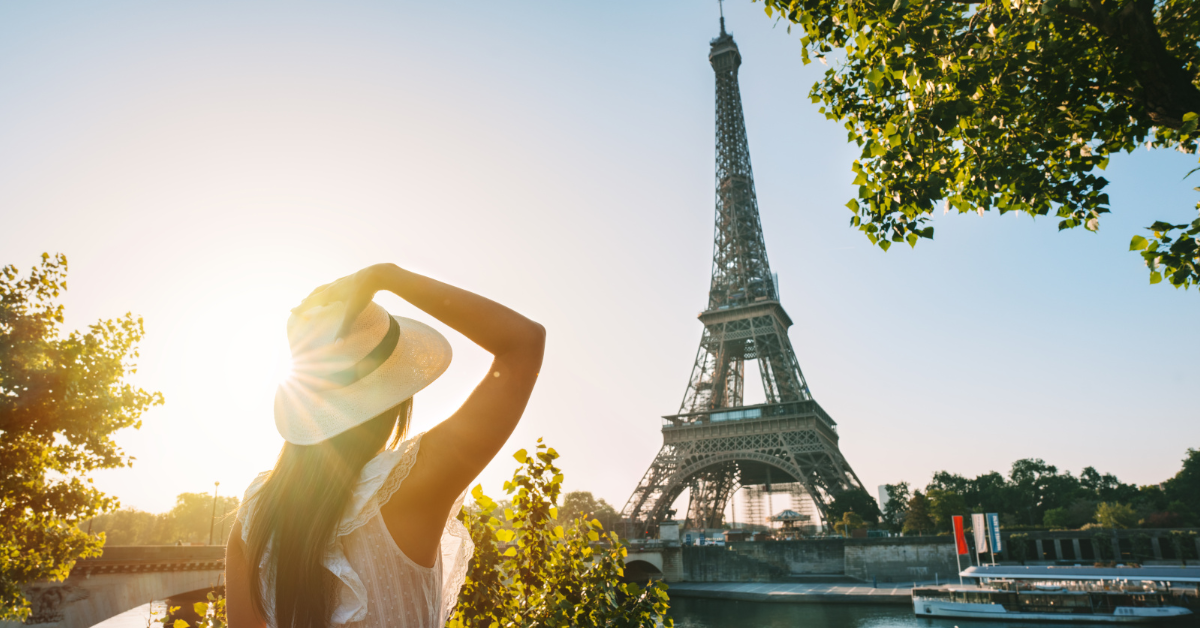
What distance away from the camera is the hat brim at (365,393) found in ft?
4.78

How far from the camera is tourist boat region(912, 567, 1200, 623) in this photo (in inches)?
1008

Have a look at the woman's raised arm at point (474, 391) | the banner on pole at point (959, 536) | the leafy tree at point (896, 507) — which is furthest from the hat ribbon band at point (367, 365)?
the leafy tree at point (896, 507)

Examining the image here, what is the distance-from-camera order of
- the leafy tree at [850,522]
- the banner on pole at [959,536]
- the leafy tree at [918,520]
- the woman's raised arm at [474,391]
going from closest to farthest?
1. the woman's raised arm at [474,391]
2. the banner on pole at [959,536]
3. the leafy tree at [850,522]
4. the leafy tree at [918,520]

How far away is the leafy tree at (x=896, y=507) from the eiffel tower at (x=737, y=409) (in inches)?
191

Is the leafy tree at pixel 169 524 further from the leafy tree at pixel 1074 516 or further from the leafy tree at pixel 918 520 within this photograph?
the leafy tree at pixel 1074 516

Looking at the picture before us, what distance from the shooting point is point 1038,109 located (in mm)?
5152

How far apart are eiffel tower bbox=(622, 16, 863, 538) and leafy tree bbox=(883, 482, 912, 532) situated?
4.86 m

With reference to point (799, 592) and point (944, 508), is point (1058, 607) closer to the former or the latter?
point (799, 592)

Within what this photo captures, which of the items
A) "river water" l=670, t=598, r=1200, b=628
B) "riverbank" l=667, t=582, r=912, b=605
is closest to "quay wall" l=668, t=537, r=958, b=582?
"riverbank" l=667, t=582, r=912, b=605

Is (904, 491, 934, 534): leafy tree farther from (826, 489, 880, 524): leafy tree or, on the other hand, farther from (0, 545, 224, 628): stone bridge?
(0, 545, 224, 628): stone bridge

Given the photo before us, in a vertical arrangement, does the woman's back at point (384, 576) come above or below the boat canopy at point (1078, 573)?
above

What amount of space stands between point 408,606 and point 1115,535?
60094mm

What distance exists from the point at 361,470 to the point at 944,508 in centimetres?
5299

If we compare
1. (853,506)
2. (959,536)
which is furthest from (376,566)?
(853,506)
